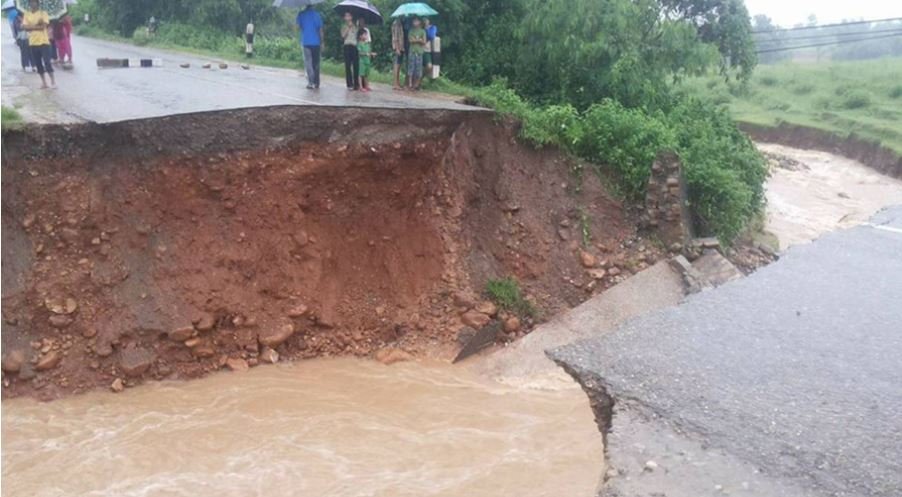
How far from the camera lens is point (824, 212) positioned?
19.7 metres

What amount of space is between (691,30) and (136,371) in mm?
10401

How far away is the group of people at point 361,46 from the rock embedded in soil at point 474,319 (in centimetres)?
435

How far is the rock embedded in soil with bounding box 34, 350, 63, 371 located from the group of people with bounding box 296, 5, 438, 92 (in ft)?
Result: 19.2

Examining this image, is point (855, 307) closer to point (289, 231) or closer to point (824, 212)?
point (289, 231)

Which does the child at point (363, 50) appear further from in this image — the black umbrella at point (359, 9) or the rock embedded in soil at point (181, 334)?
the rock embedded in soil at point (181, 334)

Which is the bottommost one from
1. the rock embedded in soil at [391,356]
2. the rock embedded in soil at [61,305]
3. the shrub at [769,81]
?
the rock embedded in soil at [391,356]

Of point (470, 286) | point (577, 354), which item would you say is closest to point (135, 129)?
point (470, 286)

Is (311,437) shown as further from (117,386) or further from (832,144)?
(832,144)

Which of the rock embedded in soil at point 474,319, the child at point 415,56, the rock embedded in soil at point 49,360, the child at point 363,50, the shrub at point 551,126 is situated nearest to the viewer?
the rock embedded in soil at point 49,360

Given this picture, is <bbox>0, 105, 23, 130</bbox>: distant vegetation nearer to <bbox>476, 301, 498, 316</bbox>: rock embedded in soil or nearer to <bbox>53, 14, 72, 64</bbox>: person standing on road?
<bbox>476, 301, 498, 316</bbox>: rock embedded in soil

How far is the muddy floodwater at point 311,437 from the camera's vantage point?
7.59 meters

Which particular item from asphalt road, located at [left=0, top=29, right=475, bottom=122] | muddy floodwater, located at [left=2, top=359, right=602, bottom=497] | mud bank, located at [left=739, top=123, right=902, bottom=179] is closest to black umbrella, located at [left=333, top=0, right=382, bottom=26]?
asphalt road, located at [left=0, top=29, right=475, bottom=122]

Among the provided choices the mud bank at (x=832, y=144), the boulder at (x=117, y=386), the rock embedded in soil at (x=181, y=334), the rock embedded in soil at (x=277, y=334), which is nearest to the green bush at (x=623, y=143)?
the rock embedded in soil at (x=277, y=334)

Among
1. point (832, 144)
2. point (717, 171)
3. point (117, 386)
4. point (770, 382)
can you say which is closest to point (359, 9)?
point (717, 171)
